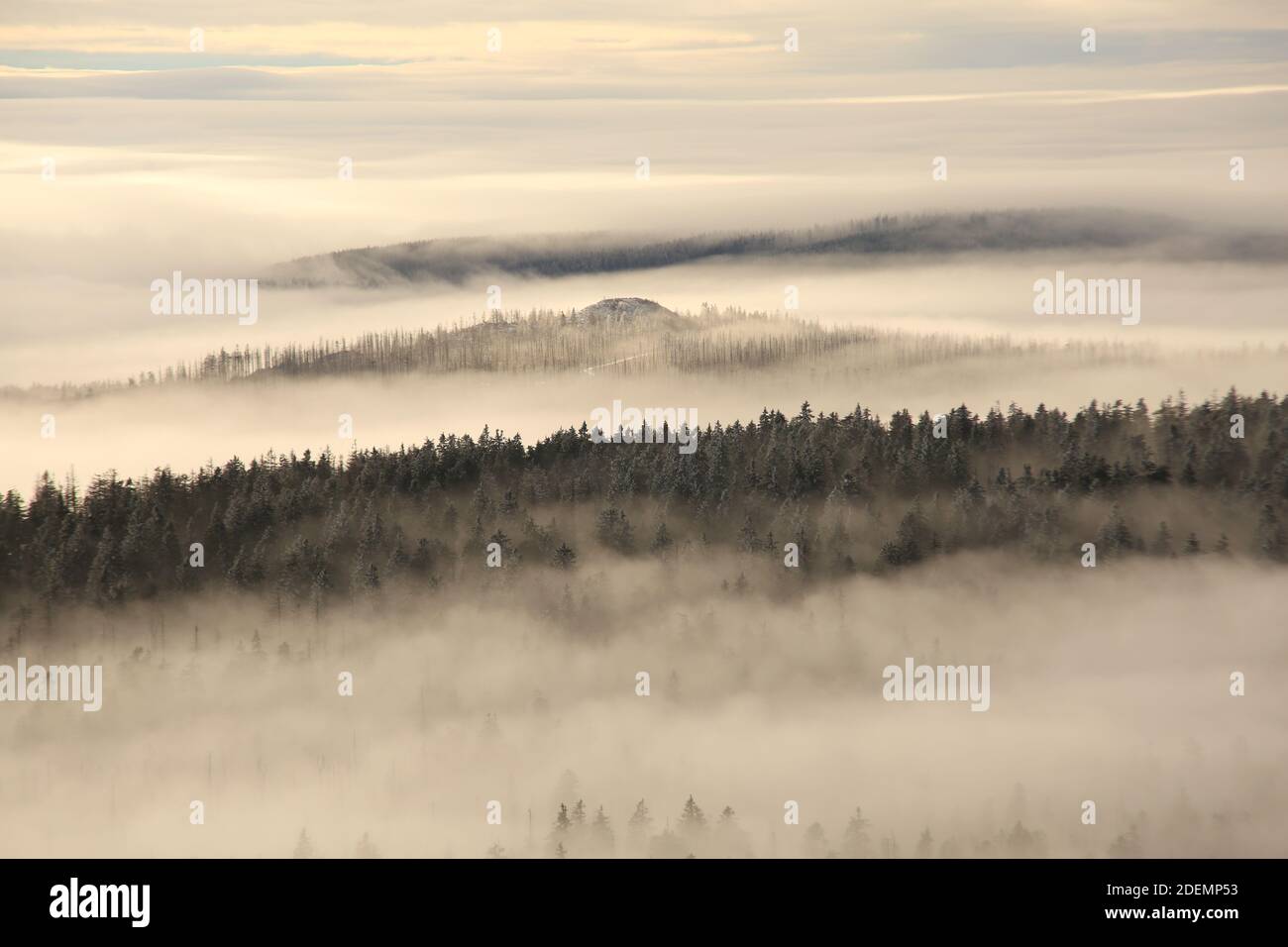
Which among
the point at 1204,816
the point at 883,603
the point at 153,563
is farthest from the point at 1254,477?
the point at 153,563
